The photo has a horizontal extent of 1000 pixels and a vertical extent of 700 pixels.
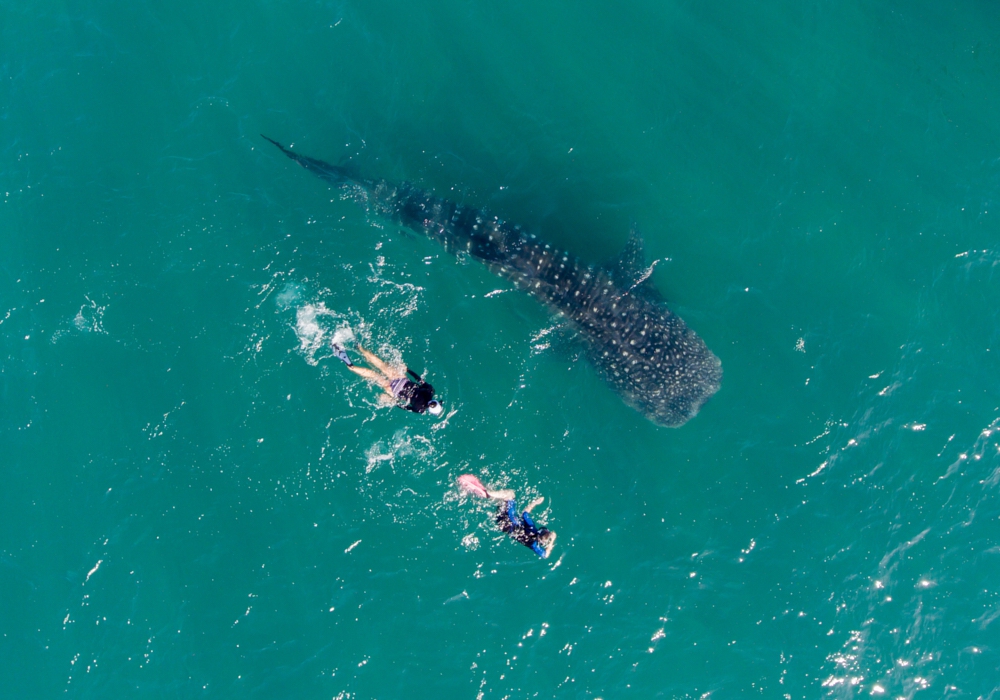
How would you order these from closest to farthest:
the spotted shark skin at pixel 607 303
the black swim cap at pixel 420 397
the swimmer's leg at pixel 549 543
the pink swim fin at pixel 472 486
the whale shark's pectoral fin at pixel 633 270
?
the black swim cap at pixel 420 397, the swimmer's leg at pixel 549 543, the pink swim fin at pixel 472 486, the spotted shark skin at pixel 607 303, the whale shark's pectoral fin at pixel 633 270

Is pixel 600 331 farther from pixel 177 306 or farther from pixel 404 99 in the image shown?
pixel 177 306

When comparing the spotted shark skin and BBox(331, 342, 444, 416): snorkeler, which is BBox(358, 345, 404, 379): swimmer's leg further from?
the spotted shark skin

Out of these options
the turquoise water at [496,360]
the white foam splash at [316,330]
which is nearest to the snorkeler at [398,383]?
the white foam splash at [316,330]

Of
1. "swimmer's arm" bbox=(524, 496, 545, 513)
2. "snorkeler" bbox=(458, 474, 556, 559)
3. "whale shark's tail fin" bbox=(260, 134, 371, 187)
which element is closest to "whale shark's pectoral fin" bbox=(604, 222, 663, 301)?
"swimmer's arm" bbox=(524, 496, 545, 513)

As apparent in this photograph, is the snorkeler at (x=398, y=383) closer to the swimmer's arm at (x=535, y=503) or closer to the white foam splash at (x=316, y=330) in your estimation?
the white foam splash at (x=316, y=330)

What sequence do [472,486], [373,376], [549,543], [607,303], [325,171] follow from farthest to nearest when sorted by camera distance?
[325,171]
[607,303]
[373,376]
[472,486]
[549,543]

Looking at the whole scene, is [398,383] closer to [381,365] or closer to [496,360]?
[381,365]

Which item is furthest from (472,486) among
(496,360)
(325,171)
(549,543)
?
(325,171)
